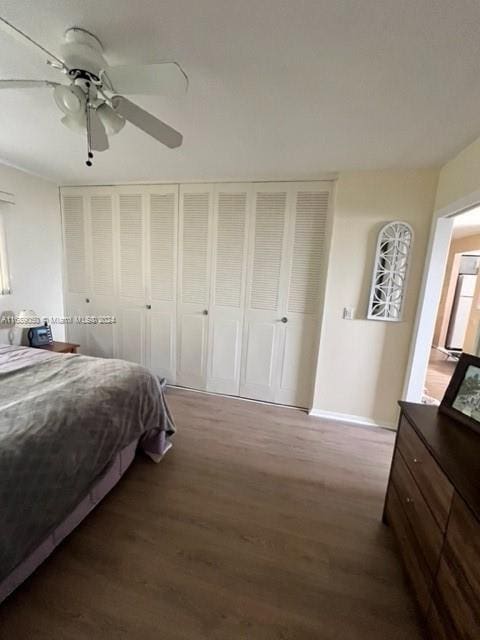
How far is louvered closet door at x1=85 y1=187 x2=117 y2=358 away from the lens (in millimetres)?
3166

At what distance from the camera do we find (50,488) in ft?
3.91

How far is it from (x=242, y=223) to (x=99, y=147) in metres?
1.54

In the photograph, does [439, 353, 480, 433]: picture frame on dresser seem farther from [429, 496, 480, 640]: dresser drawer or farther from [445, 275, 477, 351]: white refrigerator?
[445, 275, 477, 351]: white refrigerator

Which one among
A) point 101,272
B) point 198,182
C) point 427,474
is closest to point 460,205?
point 427,474

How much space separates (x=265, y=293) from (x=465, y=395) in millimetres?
1858

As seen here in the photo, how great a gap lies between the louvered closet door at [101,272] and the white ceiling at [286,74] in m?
0.92

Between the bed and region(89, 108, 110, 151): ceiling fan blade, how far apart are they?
4.40 feet

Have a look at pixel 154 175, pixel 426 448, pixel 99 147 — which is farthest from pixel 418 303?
pixel 154 175

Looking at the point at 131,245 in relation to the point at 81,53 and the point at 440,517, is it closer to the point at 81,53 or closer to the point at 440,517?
the point at 81,53

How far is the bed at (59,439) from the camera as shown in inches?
42.8

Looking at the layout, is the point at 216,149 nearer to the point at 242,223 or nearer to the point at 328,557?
the point at 242,223

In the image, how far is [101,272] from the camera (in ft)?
10.9

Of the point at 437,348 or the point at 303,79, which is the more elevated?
the point at 303,79

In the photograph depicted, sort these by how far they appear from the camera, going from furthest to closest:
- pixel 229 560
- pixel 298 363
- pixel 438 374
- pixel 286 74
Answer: pixel 438 374 < pixel 298 363 < pixel 229 560 < pixel 286 74
